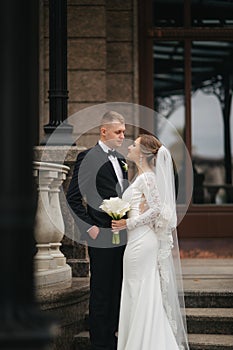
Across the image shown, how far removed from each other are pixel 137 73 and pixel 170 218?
4399mm

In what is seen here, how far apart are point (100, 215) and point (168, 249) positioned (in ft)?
1.86

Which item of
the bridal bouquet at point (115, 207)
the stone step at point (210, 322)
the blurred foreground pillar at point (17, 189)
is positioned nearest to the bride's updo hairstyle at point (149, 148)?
the bridal bouquet at point (115, 207)

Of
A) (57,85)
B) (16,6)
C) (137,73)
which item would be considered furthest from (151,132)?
(16,6)

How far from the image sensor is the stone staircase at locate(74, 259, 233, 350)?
6578 mm

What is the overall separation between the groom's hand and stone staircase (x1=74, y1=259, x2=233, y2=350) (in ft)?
3.17

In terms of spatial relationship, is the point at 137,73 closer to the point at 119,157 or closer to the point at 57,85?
the point at 57,85

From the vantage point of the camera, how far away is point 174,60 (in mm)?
10680

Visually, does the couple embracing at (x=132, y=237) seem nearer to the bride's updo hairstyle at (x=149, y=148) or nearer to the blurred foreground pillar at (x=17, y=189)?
the bride's updo hairstyle at (x=149, y=148)

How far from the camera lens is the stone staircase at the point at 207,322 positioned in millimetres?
6516

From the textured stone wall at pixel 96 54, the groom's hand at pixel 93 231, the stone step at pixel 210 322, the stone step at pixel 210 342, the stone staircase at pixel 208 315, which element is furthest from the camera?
the textured stone wall at pixel 96 54

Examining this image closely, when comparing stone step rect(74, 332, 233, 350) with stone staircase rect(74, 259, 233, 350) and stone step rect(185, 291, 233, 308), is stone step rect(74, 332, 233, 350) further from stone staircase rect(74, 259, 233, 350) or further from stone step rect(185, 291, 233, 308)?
stone step rect(185, 291, 233, 308)

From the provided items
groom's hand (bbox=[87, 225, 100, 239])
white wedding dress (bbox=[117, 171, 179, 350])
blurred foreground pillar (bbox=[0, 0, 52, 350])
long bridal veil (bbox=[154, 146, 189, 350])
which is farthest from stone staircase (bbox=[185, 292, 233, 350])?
blurred foreground pillar (bbox=[0, 0, 52, 350])

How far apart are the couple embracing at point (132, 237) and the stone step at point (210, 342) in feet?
0.70

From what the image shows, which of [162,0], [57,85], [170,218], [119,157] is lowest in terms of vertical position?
[170,218]
